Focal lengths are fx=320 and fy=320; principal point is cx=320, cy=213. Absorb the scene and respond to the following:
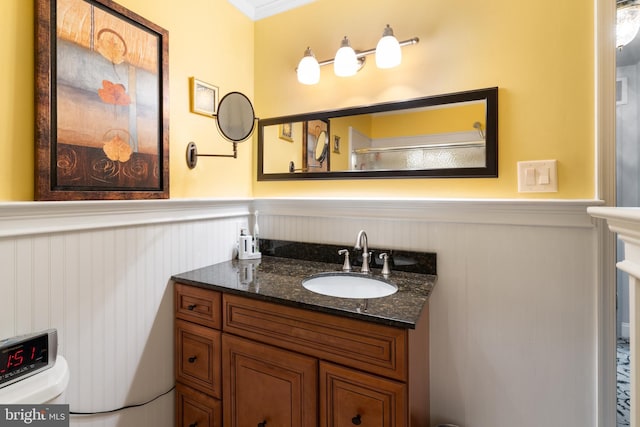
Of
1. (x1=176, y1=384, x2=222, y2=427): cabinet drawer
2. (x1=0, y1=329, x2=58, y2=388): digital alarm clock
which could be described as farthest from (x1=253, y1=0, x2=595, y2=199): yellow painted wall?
(x1=0, y1=329, x2=58, y2=388): digital alarm clock

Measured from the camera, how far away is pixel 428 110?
1.51m

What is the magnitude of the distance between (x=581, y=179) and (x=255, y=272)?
1.44 meters

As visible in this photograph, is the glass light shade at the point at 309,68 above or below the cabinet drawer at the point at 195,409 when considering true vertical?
above

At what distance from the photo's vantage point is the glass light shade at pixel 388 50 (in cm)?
151

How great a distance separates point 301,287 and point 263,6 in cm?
172

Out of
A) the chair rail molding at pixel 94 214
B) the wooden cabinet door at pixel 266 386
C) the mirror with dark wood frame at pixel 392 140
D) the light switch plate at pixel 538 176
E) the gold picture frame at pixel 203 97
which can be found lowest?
the wooden cabinet door at pixel 266 386

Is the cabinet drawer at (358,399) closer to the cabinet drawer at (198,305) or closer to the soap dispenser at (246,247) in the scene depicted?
the cabinet drawer at (198,305)

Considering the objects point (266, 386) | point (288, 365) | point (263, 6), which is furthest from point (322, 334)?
point (263, 6)

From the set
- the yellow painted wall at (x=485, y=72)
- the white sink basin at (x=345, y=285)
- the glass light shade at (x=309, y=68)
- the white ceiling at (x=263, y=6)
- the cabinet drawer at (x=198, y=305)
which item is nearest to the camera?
the yellow painted wall at (x=485, y=72)

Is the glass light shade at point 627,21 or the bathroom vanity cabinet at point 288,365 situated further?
the glass light shade at point 627,21

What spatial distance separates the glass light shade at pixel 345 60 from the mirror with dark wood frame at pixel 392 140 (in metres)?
0.19

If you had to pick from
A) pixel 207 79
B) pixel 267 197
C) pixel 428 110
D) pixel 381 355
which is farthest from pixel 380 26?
pixel 381 355

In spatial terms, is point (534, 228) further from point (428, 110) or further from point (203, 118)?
point (203, 118)

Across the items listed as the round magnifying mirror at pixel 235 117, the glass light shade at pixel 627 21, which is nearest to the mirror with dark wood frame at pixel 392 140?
the round magnifying mirror at pixel 235 117
